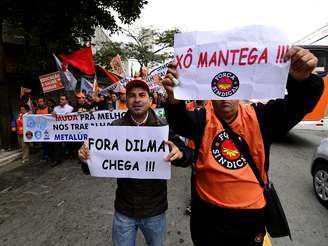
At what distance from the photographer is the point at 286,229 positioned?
192 cm

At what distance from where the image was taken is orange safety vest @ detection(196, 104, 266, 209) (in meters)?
1.75

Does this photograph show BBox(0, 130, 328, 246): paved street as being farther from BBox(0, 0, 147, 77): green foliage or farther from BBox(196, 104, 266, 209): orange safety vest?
BBox(0, 0, 147, 77): green foliage

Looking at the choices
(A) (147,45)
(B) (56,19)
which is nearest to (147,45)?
(A) (147,45)

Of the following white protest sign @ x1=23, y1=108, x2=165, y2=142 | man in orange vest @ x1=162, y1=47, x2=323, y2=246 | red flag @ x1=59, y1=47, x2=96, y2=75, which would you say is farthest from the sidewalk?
man in orange vest @ x1=162, y1=47, x2=323, y2=246

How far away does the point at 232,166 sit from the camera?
1.76m

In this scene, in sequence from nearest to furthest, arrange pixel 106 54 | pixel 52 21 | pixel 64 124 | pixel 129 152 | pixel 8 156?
pixel 129 152 < pixel 64 124 < pixel 8 156 < pixel 52 21 < pixel 106 54

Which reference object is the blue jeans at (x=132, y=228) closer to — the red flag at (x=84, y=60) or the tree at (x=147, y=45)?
the red flag at (x=84, y=60)

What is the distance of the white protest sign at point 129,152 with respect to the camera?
2115 mm

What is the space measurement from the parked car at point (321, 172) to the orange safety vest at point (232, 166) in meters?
3.30

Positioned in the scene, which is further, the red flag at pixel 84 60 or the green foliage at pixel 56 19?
the green foliage at pixel 56 19

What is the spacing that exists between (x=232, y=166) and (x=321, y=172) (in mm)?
3659

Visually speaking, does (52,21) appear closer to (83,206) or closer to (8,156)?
(8,156)

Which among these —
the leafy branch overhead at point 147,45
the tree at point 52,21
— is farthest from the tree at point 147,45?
the tree at point 52,21

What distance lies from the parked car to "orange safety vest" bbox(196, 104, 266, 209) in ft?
10.8
